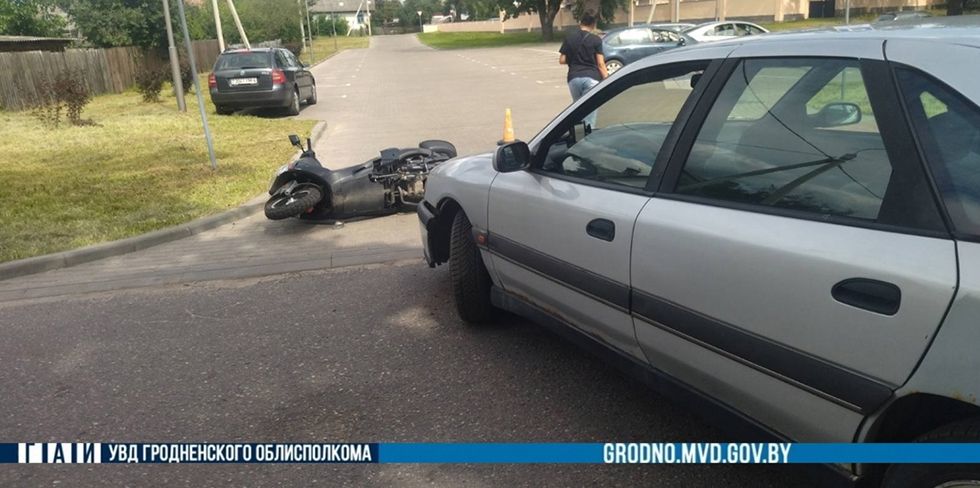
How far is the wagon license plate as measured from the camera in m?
16.6

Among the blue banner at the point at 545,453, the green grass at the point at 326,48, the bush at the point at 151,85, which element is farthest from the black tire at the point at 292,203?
the green grass at the point at 326,48

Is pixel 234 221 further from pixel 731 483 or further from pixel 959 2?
pixel 959 2

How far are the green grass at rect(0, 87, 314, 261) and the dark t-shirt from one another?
4291 millimetres

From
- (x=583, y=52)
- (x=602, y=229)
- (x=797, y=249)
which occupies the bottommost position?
(x=602, y=229)

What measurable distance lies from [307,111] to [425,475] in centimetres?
1687

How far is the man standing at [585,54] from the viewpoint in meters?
9.59

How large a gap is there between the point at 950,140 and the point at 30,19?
60.3 metres

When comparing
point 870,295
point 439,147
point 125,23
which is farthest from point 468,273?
point 125,23

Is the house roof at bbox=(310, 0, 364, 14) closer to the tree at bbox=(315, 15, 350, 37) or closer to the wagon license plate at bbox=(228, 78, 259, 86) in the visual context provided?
the tree at bbox=(315, 15, 350, 37)

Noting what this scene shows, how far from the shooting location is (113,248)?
22.2 ft

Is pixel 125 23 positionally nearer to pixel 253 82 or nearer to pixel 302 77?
pixel 302 77

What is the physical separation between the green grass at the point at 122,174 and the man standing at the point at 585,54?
14.1 ft

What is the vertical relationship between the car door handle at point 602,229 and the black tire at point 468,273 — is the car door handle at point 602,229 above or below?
above

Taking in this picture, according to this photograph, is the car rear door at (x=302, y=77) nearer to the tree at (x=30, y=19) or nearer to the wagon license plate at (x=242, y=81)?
the wagon license plate at (x=242, y=81)
